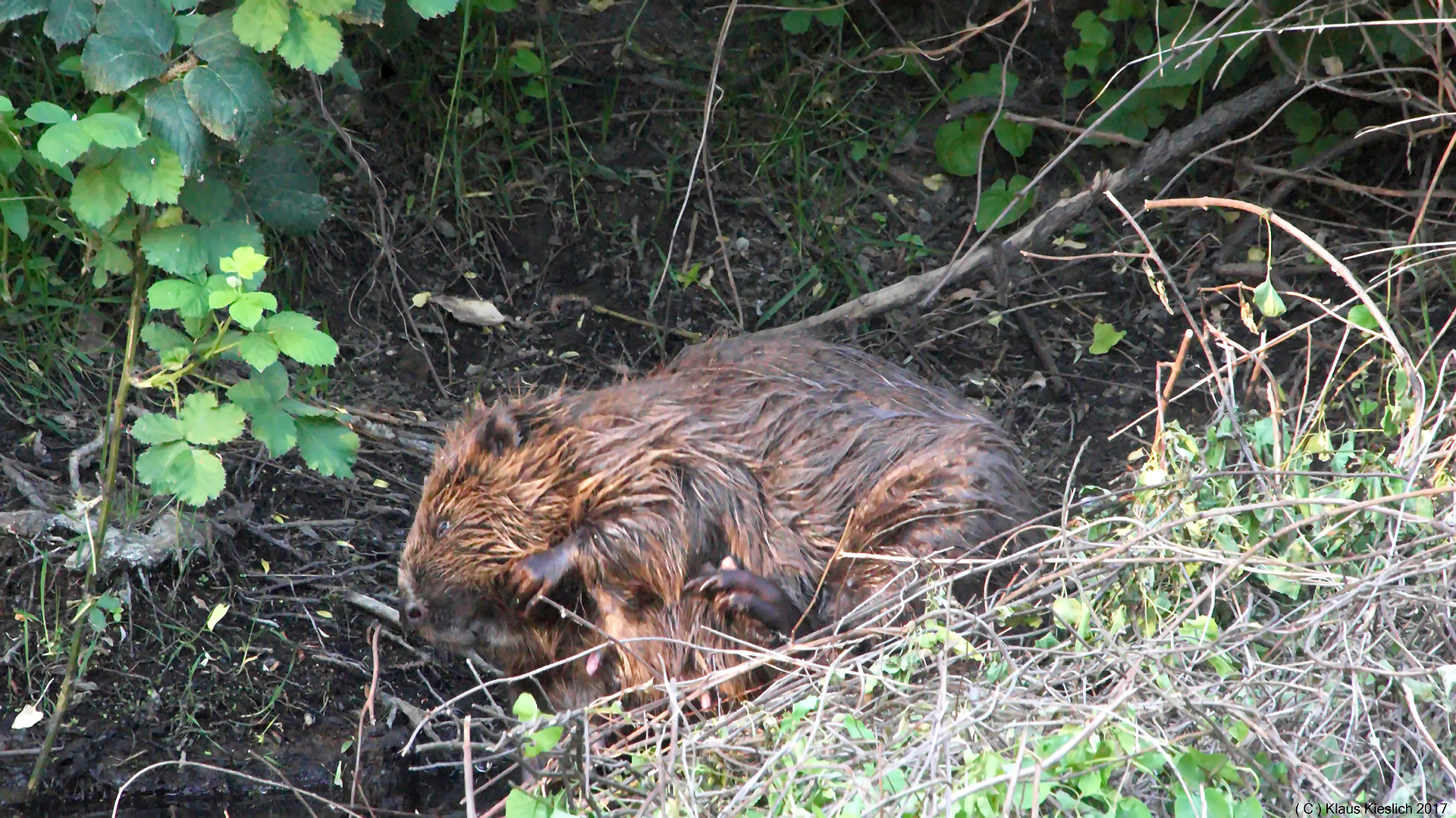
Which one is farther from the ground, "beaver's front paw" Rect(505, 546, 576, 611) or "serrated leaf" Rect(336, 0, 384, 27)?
"serrated leaf" Rect(336, 0, 384, 27)

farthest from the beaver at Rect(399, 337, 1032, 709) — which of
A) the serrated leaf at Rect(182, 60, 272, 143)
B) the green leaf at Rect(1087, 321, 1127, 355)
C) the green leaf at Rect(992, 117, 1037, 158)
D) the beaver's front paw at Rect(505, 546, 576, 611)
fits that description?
the green leaf at Rect(992, 117, 1037, 158)

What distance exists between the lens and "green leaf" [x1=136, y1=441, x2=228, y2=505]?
9.20 feet

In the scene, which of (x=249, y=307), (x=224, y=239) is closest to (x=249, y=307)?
(x=249, y=307)

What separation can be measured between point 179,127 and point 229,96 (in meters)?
0.11

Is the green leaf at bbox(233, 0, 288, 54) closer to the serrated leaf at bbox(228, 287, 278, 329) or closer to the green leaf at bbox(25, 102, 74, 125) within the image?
the green leaf at bbox(25, 102, 74, 125)

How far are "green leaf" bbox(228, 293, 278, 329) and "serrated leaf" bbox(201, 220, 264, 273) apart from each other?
0.19 m

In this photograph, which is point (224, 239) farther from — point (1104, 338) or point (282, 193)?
point (1104, 338)

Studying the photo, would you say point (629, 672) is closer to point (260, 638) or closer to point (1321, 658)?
point (260, 638)

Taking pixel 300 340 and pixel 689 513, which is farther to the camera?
pixel 689 513

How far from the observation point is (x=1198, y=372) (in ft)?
15.2

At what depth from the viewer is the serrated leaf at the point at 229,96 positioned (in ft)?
9.06

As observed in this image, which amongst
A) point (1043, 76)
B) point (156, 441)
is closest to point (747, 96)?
point (1043, 76)

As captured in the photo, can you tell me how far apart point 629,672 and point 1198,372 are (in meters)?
2.35

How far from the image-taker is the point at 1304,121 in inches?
184
